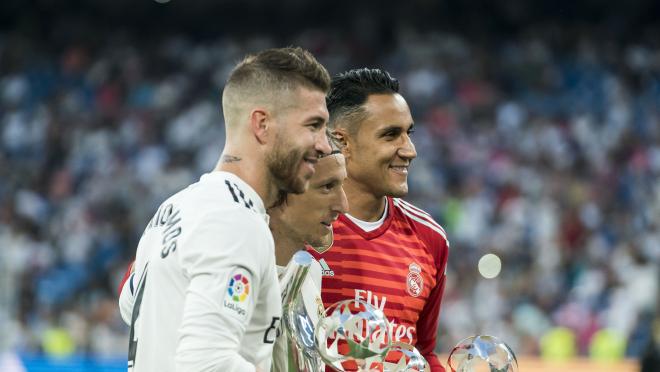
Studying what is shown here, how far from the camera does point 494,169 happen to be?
12352mm

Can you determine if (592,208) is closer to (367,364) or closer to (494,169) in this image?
(494,169)

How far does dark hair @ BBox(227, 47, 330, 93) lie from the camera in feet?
8.45

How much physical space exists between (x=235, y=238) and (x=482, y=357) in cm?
95

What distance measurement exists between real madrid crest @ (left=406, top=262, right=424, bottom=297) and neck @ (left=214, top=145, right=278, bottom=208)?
1.23 metres

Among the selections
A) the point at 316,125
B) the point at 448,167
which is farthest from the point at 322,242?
the point at 448,167

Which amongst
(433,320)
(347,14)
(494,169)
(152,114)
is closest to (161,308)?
(433,320)

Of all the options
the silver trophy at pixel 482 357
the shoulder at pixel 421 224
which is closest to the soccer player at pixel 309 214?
the silver trophy at pixel 482 357

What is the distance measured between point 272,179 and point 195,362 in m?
0.56

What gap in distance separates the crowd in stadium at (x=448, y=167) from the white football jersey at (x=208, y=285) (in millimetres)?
7745

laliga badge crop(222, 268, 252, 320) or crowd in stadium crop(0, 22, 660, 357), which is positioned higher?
crowd in stadium crop(0, 22, 660, 357)

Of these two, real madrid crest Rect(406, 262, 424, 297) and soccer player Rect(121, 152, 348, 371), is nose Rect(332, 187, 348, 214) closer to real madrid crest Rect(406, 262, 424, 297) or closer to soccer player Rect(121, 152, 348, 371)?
soccer player Rect(121, 152, 348, 371)

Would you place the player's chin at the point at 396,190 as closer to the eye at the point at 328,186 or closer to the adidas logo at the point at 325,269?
the adidas logo at the point at 325,269

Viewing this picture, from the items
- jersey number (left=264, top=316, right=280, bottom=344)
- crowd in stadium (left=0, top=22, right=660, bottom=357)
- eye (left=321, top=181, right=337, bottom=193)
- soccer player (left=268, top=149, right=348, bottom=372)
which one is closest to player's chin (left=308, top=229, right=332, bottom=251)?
soccer player (left=268, top=149, right=348, bottom=372)

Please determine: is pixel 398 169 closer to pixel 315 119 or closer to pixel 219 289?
pixel 315 119
